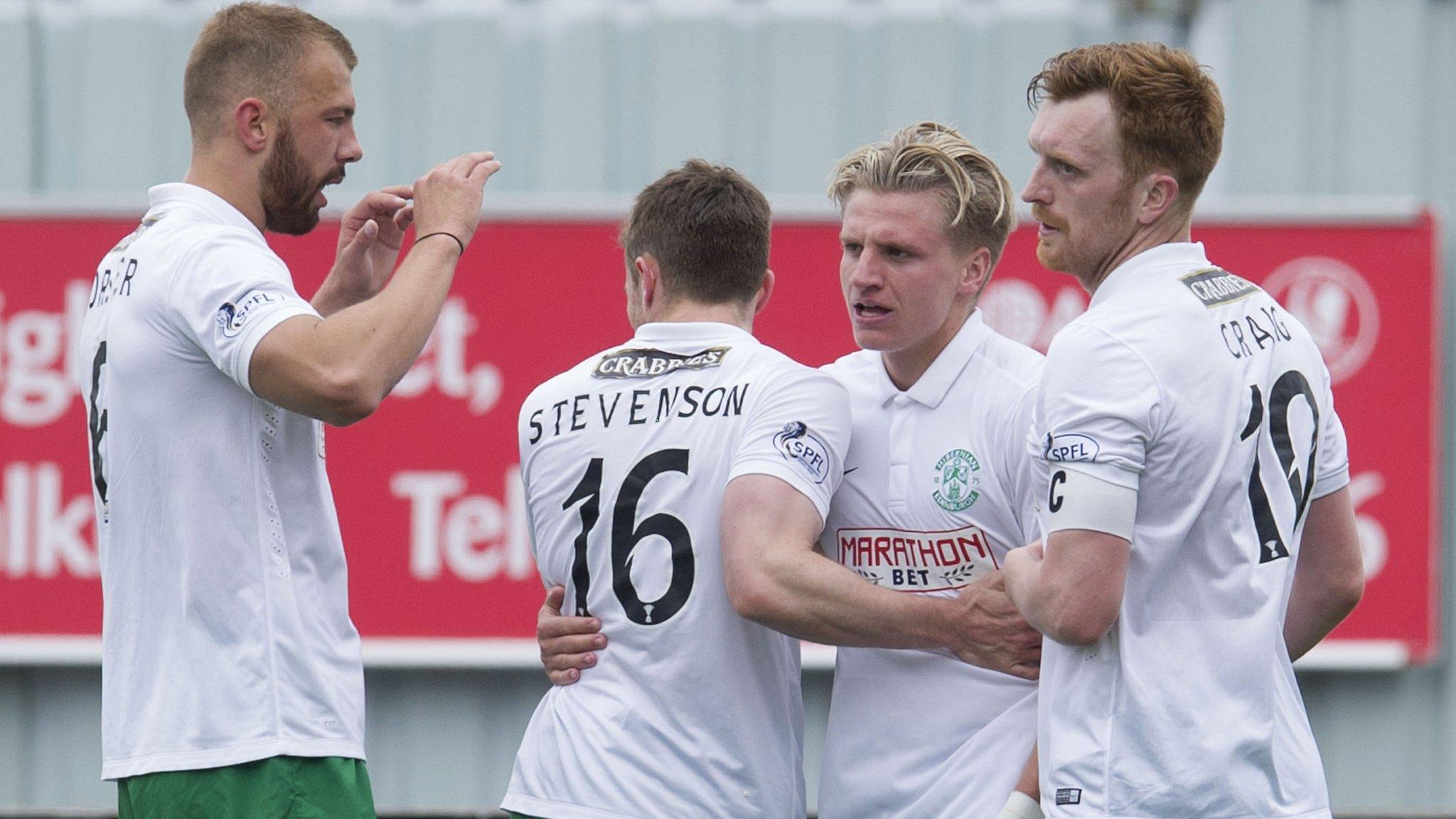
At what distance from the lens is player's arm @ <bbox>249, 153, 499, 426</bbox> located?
2543mm

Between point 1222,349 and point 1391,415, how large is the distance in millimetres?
3520

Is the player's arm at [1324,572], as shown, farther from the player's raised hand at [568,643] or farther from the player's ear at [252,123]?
the player's ear at [252,123]

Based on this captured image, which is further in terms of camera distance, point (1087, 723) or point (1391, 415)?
point (1391, 415)

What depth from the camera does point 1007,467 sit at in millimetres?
2793

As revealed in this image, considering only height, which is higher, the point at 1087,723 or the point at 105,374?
Answer: the point at 105,374

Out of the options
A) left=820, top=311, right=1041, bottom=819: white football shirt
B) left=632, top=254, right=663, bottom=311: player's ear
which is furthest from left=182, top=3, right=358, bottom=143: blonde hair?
left=820, top=311, right=1041, bottom=819: white football shirt

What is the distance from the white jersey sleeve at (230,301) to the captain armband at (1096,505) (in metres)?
1.28

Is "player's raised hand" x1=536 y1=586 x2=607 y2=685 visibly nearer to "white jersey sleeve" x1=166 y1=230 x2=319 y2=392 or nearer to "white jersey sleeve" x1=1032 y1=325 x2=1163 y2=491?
"white jersey sleeve" x1=166 y1=230 x2=319 y2=392

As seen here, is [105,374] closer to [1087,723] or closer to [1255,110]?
[1087,723]

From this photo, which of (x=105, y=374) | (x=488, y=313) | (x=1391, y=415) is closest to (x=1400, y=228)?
(x=1391, y=415)

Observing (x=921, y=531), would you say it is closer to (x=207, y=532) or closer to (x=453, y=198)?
(x=453, y=198)

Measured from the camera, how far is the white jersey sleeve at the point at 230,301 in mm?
2562

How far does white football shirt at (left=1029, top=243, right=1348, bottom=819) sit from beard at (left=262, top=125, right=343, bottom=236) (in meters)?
1.44

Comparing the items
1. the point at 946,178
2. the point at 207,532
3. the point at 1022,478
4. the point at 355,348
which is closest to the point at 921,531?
the point at 1022,478
